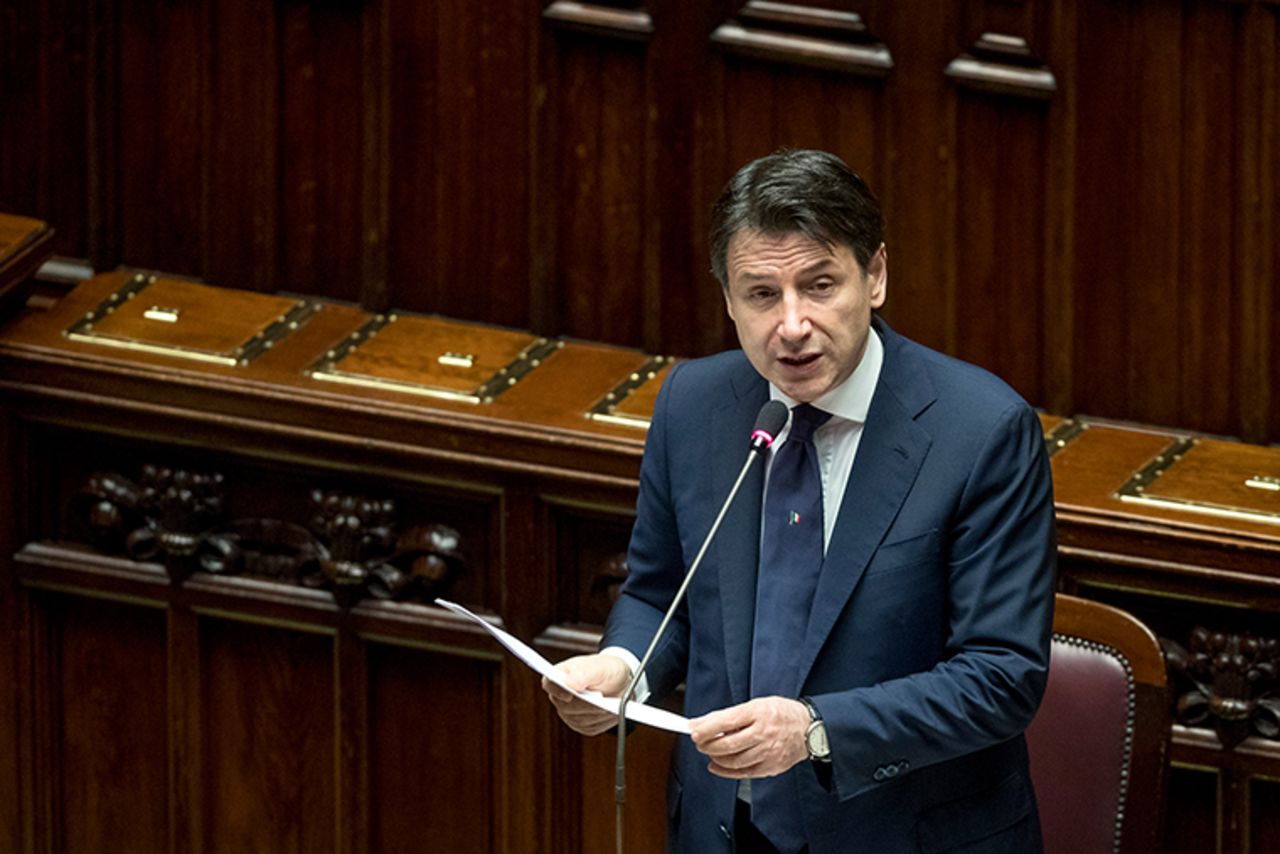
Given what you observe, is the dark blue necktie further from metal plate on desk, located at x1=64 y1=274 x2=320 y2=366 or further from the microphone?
metal plate on desk, located at x1=64 y1=274 x2=320 y2=366

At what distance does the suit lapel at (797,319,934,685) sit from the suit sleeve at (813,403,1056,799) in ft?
0.21

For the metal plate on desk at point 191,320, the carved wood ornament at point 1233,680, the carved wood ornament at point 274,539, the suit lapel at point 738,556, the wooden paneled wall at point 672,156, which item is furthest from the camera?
the metal plate on desk at point 191,320

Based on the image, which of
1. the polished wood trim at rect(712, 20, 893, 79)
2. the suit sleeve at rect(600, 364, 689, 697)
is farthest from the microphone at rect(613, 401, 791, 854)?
the polished wood trim at rect(712, 20, 893, 79)

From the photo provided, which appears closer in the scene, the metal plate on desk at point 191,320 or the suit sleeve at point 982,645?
the suit sleeve at point 982,645

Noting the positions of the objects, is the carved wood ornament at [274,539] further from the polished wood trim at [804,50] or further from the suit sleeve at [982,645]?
the suit sleeve at [982,645]

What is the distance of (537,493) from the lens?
12.9 feet

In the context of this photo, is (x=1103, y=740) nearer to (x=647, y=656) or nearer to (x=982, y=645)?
(x=982, y=645)

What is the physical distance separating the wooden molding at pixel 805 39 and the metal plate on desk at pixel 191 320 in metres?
0.91

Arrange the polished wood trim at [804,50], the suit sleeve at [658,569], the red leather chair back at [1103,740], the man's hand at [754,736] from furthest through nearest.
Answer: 1. the polished wood trim at [804,50]
2. the red leather chair back at [1103,740]
3. the suit sleeve at [658,569]
4. the man's hand at [754,736]

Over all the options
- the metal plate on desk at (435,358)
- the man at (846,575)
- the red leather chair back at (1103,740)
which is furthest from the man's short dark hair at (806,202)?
the metal plate on desk at (435,358)

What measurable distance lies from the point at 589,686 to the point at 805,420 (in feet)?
1.21

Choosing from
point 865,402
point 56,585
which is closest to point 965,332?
point 865,402

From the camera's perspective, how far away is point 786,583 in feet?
8.91

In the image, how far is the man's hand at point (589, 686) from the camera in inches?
106
